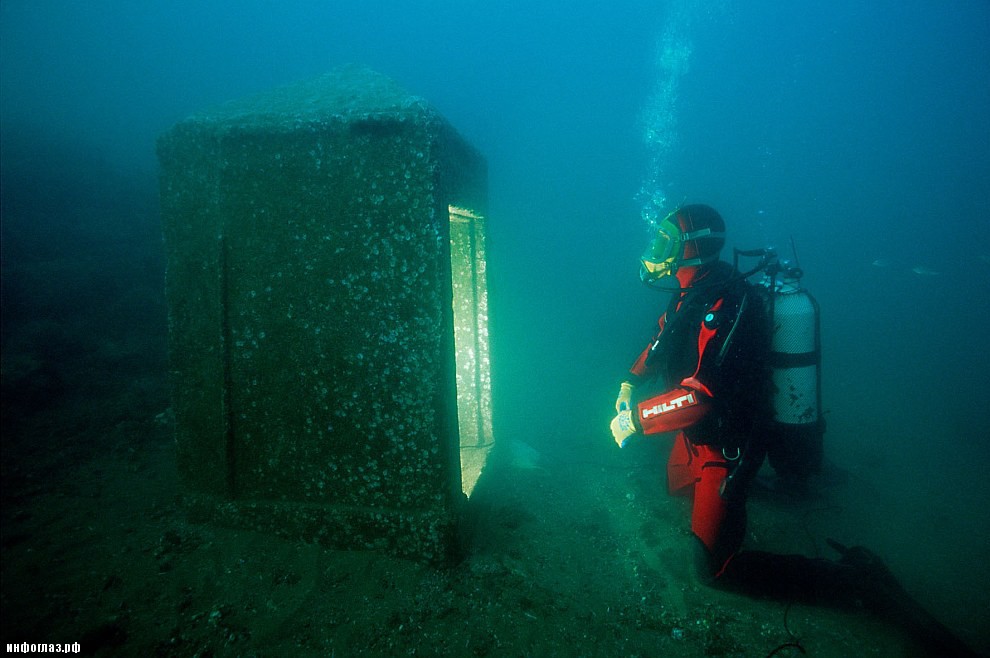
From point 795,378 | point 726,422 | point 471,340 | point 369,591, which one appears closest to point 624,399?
point 726,422

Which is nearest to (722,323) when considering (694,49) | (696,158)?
(696,158)

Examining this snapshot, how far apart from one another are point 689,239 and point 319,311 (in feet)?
9.27

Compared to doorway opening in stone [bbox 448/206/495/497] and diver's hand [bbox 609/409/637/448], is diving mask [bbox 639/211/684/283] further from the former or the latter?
doorway opening in stone [bbox 448/206/495/497]

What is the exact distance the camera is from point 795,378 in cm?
278

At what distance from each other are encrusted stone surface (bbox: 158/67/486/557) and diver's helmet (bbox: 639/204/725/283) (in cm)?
185

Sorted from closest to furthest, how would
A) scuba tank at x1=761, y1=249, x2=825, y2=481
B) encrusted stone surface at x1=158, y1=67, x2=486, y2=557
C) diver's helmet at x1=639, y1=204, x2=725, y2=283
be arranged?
encrusted stone surface at x1=158, y1=67, x2=486, y2=557 < scuba tank at x1=761, y1=249, x2=825, y2=481 < diver's helmet at x1=639, y1=204, x2=725, y2=283

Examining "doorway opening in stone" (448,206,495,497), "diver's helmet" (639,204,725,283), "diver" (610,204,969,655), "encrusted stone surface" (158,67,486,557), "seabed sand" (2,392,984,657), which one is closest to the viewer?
"seabed sand" (2,392,984,657)

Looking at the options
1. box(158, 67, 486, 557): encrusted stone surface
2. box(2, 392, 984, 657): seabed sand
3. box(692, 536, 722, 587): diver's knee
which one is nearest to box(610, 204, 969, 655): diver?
box(692, 536, 722, 587): diver's knee

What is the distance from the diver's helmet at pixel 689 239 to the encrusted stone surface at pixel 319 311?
1.85 m

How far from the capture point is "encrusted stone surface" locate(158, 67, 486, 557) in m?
2.29

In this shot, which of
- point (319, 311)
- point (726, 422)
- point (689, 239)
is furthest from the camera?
point (689, 239)

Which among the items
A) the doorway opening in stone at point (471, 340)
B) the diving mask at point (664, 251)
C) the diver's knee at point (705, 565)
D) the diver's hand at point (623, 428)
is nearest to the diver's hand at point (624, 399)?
the diver's hand at point (623, 428)

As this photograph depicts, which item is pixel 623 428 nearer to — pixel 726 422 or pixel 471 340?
pixel 726 422

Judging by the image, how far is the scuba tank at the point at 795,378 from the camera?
9.09 ft
